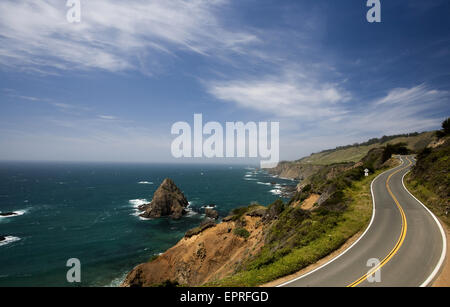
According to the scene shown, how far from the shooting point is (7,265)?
119ft

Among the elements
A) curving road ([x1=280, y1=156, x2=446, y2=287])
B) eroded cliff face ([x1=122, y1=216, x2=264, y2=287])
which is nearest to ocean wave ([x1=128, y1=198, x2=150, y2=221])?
eroded cliff face ([x1=122, y1=216, x2=264, y2=287])

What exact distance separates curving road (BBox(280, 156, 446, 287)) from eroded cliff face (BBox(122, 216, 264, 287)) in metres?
14.5

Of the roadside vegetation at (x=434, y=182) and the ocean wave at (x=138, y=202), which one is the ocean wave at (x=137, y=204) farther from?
the roadside vegetation at (x=434, y=182)

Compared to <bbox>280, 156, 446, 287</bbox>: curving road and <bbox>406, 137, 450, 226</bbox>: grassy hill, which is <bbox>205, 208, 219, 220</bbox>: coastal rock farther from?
<bbox>280, 156, 446, 287</bbox>: curving road

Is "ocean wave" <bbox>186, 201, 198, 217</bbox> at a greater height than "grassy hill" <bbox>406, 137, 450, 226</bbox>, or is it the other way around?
"grassy hill" <bbox>406, 137, 450, 226</bbox>

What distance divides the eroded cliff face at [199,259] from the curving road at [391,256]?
1448 centimetres

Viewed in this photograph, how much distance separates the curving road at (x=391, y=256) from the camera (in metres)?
10.7

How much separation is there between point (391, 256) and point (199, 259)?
24699 millimetres

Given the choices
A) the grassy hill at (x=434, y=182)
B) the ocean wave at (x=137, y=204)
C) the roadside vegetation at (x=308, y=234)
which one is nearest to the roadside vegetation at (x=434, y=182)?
the grassy hill at (x=434, y=182)

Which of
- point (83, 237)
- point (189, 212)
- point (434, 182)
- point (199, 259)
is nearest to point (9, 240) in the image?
point (83, 237)

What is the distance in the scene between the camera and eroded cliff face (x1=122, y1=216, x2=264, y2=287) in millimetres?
28344

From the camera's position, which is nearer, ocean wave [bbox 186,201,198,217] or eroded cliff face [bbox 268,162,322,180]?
ocean wave [bbox 186,201,198,217]

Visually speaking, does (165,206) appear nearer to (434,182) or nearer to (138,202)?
(138,202)
